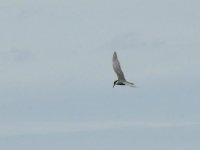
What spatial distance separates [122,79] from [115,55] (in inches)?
285

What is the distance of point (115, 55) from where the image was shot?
10119cm

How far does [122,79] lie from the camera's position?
106 meters

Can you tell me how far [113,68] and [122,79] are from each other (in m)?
3.57

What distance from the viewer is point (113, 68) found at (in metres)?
104

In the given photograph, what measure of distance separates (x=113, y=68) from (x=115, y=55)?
4.12 m
